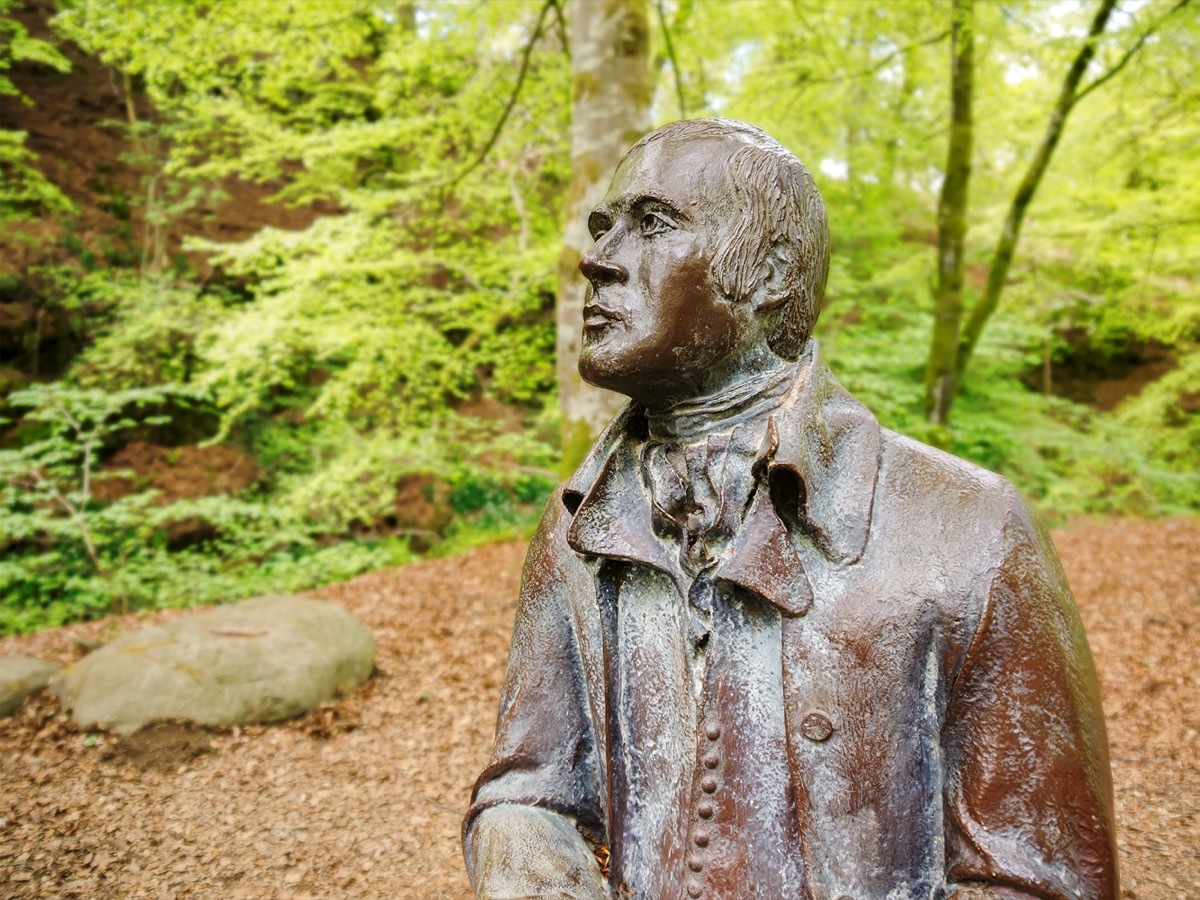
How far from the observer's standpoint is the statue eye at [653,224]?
1.70 m

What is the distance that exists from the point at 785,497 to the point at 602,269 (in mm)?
552

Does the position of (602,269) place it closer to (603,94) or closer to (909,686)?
(909,686)

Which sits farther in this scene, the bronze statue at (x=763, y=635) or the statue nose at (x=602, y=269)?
the statue nose at (x=602, y=269)

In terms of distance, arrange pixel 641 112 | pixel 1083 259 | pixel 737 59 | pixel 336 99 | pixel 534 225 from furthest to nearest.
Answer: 1. pixel 737 59
2. pixel 336 99
3. pixel 1083 259
4. pixel 534 225
5. pixel 641 112

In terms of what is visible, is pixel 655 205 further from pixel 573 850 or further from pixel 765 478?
pixel 573 850

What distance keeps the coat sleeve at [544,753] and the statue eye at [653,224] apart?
649 mm

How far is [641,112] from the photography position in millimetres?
5945

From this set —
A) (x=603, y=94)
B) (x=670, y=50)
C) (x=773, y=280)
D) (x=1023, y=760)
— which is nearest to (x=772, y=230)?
(x=773, y=280)

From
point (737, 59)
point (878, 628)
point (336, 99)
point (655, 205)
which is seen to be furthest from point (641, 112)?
point (737, 59)

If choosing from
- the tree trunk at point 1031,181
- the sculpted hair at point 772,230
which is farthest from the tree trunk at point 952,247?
the sculpted hair at point 772,230

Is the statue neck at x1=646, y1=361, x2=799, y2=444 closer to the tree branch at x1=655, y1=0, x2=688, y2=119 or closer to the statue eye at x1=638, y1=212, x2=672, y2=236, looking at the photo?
the statue eye at x1=638, y1=212, x2=672, y2=236

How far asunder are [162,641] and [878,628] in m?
5.76

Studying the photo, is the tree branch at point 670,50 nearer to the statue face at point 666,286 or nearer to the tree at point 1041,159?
the tree at point 1041,159

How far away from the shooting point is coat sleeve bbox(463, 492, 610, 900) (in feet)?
5.55
